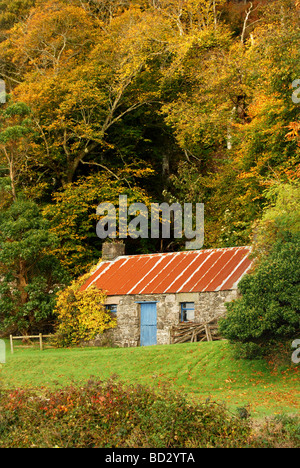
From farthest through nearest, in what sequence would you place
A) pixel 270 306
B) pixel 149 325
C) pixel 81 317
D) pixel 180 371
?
pixel 81 317
pixel 149 325
pixel 180 371
pixel 270 306

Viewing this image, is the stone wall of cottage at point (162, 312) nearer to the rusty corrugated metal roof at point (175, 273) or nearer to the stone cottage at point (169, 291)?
the stone cottage at point (169, 291)

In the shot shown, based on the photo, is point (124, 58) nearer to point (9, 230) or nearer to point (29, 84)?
point (29, 84)

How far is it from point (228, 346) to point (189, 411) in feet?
37.6

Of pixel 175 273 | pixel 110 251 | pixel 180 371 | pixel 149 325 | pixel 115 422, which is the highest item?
pixel 110 251

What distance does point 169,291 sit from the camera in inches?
1168

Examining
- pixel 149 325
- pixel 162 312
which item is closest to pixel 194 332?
pixel 162 312

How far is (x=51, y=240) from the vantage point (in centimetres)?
3512

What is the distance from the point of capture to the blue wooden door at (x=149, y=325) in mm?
30141

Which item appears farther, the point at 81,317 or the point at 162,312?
the point at 81,317

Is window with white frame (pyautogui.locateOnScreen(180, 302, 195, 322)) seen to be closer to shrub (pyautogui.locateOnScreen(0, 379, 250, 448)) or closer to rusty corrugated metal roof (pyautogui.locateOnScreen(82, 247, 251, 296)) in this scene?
rusty corrugated metal roof (pyautogui.locateOnScreen(82, 247, 251, 296))

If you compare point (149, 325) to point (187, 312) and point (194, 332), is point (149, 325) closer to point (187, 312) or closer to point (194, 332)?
point (187, 312)

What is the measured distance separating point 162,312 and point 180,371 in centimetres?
728

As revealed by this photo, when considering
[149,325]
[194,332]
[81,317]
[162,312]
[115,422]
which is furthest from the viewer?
[81,317]

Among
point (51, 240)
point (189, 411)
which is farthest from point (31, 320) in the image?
point (189, 411)
